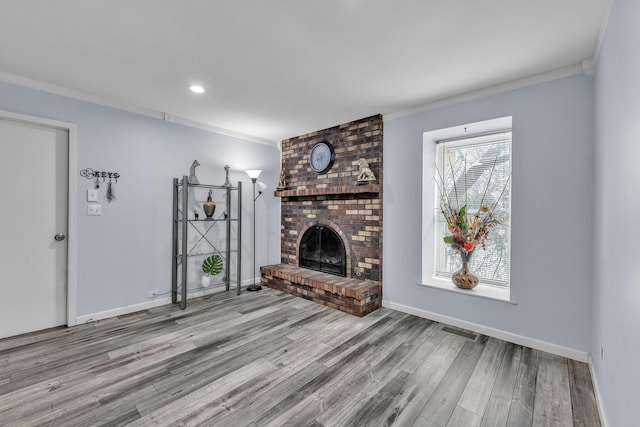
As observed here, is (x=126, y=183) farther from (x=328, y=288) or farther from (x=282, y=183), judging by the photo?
(x=328, y=288)

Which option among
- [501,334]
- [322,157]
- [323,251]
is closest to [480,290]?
[501,334]

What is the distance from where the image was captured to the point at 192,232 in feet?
12.4

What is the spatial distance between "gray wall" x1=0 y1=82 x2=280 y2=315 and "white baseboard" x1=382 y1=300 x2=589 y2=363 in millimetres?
2949

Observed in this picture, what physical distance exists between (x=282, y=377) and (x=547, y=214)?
2.50 meters

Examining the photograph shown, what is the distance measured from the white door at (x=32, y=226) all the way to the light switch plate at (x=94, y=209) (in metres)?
0.20

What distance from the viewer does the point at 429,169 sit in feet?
10.7

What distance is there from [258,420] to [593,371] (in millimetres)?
2324

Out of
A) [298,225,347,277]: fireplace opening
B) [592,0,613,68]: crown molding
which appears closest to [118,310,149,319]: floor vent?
[298,225,347,277]: fireplace opening

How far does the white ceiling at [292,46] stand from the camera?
1.67 meters

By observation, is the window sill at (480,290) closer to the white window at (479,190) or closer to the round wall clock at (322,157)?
the white window at (479,190)

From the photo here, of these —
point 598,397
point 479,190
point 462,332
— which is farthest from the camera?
point 479,190

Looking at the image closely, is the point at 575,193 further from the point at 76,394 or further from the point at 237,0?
the point at 76,394

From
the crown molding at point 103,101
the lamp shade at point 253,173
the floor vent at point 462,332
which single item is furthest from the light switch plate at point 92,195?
the floor vent at point 462,332

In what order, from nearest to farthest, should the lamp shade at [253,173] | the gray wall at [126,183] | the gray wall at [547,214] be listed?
the gray wall at [547,214]
the gray wall at [126,183]
the lamp shade at [253,173]
